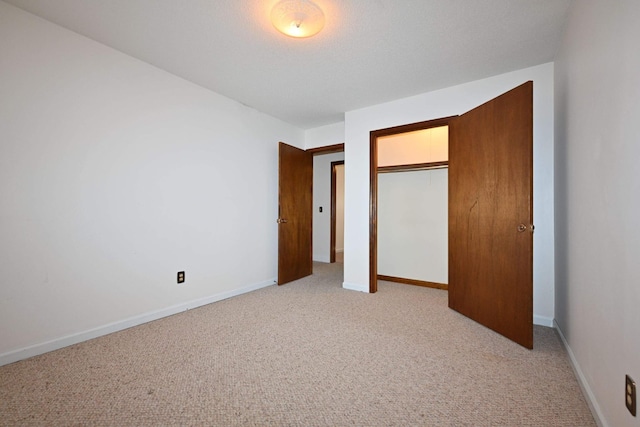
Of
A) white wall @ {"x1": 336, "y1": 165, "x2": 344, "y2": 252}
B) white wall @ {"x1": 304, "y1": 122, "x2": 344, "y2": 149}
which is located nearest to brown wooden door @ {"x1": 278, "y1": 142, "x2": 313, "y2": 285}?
white wall @ {"x1": 304, "y1": 122, "x2": 344, "y2": 149}

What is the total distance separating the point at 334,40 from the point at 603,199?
1.96 metres

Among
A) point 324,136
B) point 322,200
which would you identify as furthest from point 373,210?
point 322,200

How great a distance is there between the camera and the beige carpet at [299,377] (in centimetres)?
131

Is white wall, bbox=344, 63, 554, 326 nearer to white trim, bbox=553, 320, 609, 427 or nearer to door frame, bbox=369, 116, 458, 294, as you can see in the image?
door frame, bbox=369, 116, 458, 294

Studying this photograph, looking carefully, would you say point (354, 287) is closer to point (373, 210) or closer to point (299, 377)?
point (373, 210)

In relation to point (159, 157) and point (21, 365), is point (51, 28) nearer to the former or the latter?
point (159, 157)

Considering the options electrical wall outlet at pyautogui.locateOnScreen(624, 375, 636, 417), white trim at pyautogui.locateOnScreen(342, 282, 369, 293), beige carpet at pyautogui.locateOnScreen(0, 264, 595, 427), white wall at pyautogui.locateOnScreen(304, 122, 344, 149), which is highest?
white wall at pyautogui.locateOnScreen(304, 122, 344, 149)

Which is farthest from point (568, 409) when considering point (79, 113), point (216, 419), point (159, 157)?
point (79, 113)

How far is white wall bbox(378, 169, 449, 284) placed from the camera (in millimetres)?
3580

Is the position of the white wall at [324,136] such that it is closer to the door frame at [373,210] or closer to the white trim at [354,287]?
the door frame at [373,210]

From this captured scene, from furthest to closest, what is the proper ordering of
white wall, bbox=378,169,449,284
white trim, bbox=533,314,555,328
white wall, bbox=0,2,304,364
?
white wall, bbox=378,169,449,284 → white trim, bbox=533,314,555,328 → white wall, bbox=0,2,304,364

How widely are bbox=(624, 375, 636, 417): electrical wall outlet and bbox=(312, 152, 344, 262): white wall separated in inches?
195

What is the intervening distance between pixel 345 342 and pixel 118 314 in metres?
1.92

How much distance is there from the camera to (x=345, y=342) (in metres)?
2.07
